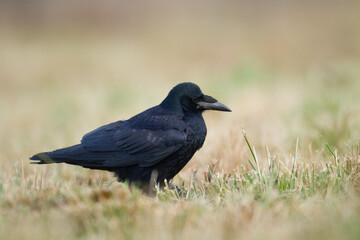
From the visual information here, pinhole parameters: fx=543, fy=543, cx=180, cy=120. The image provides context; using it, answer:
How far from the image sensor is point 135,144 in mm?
4031

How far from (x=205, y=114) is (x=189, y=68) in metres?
5.37

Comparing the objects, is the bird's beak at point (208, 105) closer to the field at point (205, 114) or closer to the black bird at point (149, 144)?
the black bird at point (149, 144)

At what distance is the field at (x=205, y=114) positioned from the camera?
2.64 metres

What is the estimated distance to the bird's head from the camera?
421 centimetres

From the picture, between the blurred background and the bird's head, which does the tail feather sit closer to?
the bird's head

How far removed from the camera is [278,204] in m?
2.72

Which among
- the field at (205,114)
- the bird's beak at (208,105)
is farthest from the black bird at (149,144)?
the field at (205,114)

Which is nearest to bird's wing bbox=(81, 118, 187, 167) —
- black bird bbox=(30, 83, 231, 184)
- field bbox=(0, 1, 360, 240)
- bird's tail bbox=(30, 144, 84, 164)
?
black bird bbox=(30, 83, 231, 184)

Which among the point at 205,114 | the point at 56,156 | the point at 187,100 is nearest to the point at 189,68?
the point at 205,114

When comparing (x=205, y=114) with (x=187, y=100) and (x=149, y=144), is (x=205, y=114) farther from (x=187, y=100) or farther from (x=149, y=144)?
(x=149, y=144)

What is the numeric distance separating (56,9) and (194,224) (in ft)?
54.7

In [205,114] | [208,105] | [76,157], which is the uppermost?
[208,105]

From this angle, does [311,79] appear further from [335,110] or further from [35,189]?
[35,189]

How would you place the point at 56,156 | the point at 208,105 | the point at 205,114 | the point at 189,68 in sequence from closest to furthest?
the point at 56,156 → the point at 208,105 → the point at 205,114 → the point at 189,68
